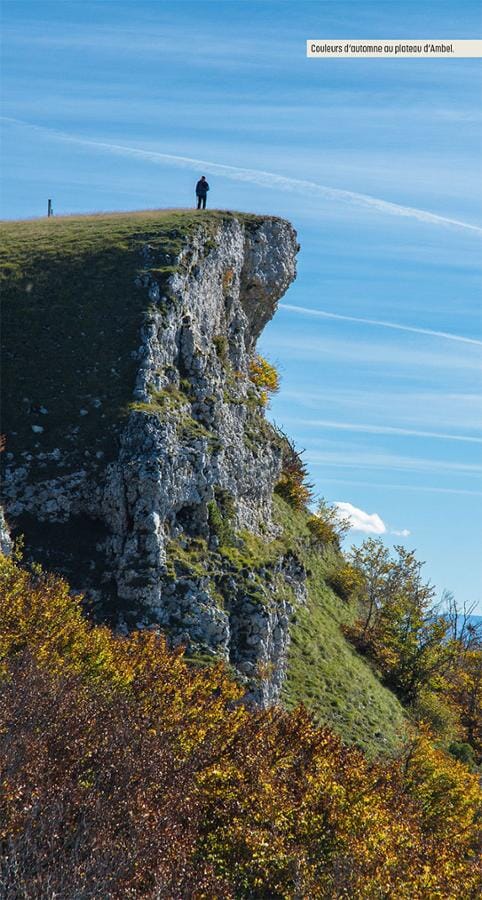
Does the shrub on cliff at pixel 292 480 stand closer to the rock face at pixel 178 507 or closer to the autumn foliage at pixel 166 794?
the rock face at pixel 178 507

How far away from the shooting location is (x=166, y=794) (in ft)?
84.1

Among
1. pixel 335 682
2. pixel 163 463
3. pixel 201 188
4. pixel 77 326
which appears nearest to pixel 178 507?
pixel 163 463

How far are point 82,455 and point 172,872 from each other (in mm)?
35942

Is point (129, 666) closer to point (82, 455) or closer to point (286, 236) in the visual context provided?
point (82, 455)

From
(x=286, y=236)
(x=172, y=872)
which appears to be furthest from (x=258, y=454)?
(x=172, y=872)

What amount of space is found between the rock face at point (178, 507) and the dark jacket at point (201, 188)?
11626mm

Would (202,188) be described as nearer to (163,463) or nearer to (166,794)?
(163,463)

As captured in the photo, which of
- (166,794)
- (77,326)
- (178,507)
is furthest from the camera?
(77,326)

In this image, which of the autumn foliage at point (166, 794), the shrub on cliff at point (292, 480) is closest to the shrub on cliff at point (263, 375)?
the shrub on cliff at point (292, 480)

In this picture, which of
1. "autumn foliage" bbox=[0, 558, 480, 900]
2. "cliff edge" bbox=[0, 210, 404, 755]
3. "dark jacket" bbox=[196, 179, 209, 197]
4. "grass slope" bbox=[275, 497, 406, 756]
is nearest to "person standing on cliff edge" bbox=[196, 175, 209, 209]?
"dark jacket" bbox=[196, 179, 209, 197]

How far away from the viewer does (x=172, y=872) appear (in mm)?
22484

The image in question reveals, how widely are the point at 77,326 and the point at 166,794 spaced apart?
143 ft

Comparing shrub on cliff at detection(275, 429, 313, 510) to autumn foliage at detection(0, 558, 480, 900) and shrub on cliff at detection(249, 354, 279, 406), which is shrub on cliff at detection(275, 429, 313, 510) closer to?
shrub on cliff at detection(249, 354, 279, 406)

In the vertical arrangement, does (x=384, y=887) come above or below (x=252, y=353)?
below
